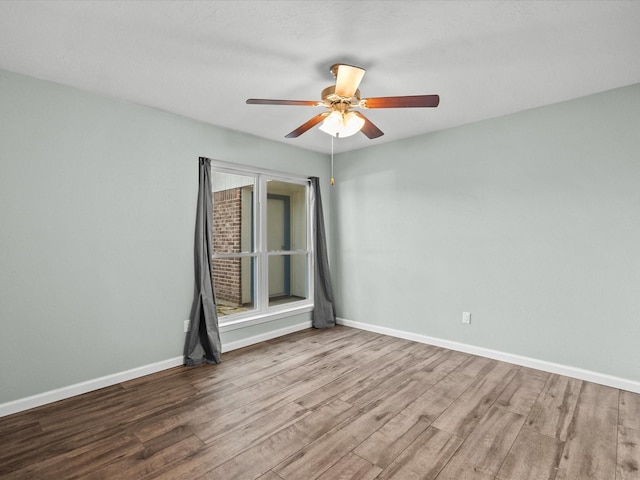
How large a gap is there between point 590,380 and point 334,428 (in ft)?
7.80

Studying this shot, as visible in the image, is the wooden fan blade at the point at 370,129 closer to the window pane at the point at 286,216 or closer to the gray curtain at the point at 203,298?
the gray curtain at the point at 203,298

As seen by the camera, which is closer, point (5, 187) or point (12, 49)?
point (12, 49)

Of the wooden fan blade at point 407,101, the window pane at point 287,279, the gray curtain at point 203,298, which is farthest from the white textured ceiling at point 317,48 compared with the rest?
the window pane at point 287,279

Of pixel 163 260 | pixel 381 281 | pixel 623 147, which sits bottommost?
Result: pixel 381 281

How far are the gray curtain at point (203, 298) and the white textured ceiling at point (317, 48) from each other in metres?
0.86

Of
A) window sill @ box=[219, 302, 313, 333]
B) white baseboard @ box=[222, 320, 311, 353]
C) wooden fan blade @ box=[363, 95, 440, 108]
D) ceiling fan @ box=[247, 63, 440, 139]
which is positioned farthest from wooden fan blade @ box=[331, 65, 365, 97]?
white baseboard @ box=[222, 320, 311, 353]

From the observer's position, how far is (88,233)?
2.79m

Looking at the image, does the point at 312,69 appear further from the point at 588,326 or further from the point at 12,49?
the point at 588,326

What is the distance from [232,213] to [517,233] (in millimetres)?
3117

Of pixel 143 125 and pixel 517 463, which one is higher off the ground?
pixel 143 125

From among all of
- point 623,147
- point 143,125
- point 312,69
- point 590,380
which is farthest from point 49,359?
point 623,147

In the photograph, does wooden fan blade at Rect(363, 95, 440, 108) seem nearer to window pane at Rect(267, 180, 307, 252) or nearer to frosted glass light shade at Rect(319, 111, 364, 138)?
frosted glass light shade at Rect(319, 111, 364, 138)

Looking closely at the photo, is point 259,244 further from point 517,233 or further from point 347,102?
point 517,233

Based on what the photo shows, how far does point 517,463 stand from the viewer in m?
1.89
